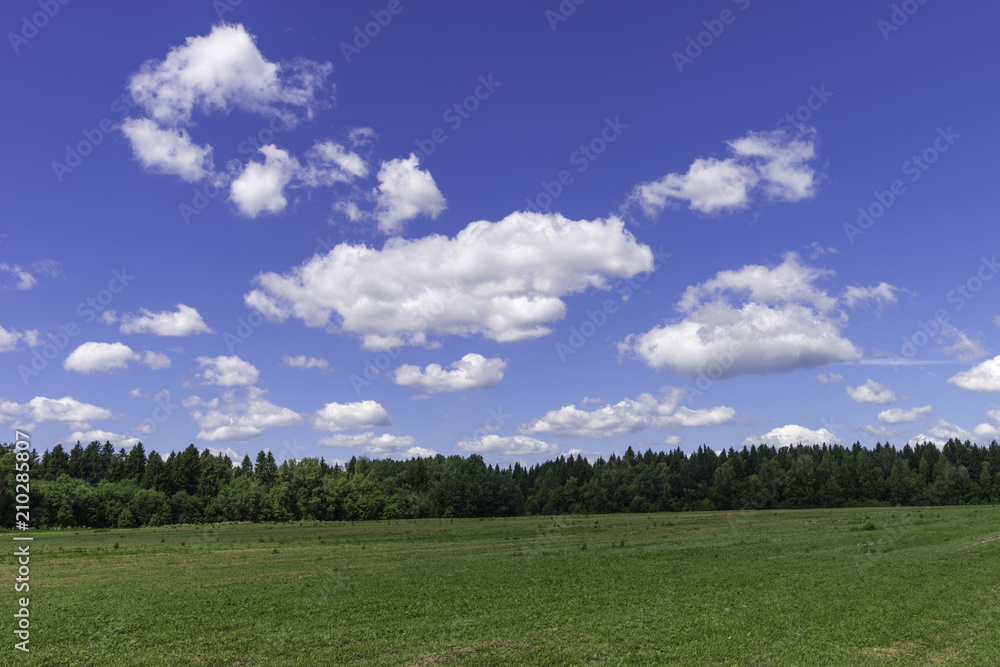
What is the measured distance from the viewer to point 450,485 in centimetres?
14950

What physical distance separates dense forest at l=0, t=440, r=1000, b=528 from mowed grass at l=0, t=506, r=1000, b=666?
89442 mm

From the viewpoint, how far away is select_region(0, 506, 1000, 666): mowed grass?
64.6 ft

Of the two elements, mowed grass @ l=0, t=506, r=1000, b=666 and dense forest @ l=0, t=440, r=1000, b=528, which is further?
dense forest @ l=0, t=440, r=1000, b=528

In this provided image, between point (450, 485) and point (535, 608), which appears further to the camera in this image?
point (450, 485)

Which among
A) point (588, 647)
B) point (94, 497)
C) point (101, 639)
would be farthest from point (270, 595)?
point (94, 497)

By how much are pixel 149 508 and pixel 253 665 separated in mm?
130161

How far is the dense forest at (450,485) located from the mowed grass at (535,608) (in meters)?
→ 89.4

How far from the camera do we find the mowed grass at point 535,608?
1970cm

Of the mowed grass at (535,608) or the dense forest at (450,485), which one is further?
the dense forest at (450,485)

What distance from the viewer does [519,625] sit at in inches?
925

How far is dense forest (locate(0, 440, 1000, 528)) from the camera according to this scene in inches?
5025

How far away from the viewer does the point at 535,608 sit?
26594 millimetres

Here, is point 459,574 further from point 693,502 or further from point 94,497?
point 693,502

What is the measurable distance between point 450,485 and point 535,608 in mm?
126656
